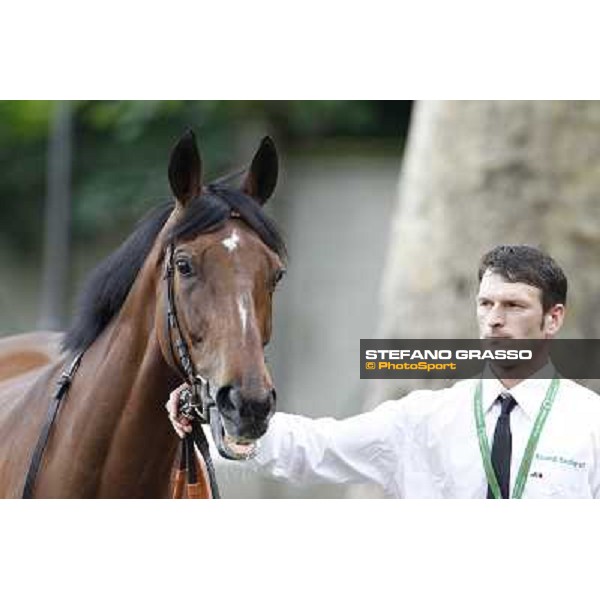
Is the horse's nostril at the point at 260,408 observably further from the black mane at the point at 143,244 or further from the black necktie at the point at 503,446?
the black necktie at the point at 503,446

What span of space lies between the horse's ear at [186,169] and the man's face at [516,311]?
72 cm

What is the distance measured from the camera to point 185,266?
9.27ft

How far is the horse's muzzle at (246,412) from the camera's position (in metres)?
2.63

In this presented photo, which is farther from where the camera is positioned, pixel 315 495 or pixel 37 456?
pixel 315 495

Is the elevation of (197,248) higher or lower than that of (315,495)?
higher

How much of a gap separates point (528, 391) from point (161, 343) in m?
0.86

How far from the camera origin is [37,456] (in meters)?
3.11

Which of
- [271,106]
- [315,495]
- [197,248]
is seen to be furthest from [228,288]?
[271,106]

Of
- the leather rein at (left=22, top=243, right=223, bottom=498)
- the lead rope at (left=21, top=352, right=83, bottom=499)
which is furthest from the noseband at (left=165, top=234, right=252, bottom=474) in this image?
the lead rope at (left=21, top=352, right=83, bottom=499)

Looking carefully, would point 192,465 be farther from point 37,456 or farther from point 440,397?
point 440,397

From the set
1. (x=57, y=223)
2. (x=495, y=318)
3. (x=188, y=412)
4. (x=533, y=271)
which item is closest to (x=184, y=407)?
(x=188, y=412)

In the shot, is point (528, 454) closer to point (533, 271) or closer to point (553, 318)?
point (553, 318)

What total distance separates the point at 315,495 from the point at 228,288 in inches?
65.7

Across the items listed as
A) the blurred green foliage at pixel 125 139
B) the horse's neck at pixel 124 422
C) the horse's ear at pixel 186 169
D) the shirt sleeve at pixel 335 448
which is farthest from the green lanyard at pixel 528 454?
the blurred green foliage at pixel 125 139
